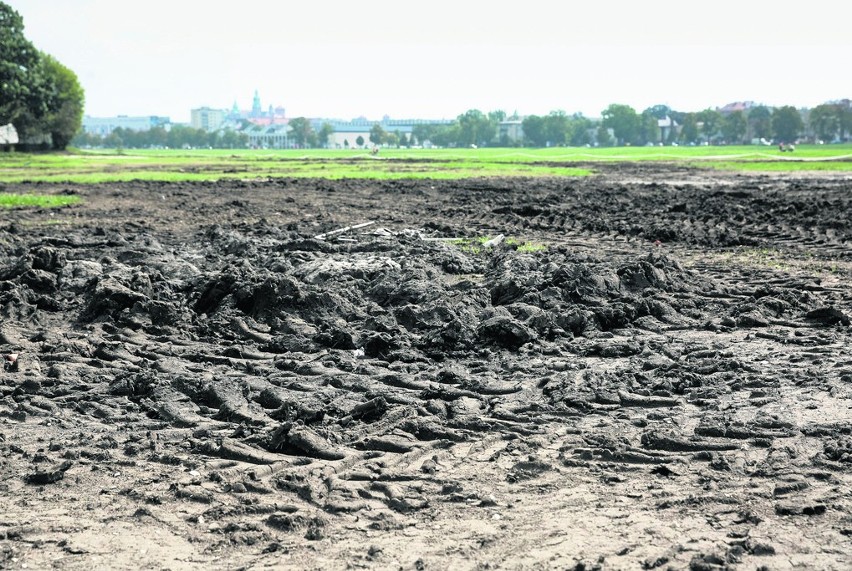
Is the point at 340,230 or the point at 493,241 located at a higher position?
the point at 340,230

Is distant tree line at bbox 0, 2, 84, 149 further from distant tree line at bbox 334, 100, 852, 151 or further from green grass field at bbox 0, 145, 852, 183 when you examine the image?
distant tree line at bbox 334, 100, 852, 151

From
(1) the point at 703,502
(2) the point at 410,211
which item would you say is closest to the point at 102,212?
(2) the point at 410,211

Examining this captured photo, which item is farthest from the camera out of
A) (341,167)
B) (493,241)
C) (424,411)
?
(341,167)

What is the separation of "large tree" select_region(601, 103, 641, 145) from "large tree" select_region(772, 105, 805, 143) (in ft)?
126

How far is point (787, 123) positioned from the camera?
146 m

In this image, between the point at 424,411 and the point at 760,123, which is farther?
the point at 760,123

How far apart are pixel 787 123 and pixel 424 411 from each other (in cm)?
15067

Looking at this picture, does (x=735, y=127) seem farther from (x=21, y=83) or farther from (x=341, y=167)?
(x=21, y=83)

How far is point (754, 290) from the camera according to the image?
12.8m

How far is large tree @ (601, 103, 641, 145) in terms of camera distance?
184375 mm

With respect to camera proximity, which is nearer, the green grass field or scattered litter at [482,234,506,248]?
scattered litter at [482,234,506,248]

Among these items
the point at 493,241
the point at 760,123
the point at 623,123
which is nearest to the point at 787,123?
the point at 760,123

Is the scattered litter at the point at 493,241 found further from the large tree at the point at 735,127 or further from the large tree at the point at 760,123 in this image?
the large tree at the point at 735,127

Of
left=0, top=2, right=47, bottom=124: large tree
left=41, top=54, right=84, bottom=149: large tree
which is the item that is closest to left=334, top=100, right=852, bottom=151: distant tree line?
left=41, top=54, right=84, bottom=149: large tree
